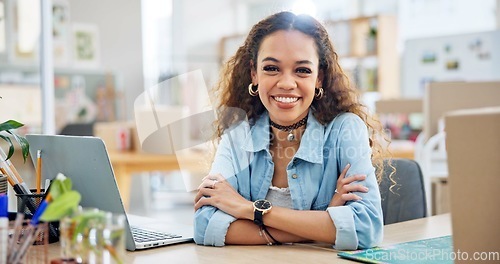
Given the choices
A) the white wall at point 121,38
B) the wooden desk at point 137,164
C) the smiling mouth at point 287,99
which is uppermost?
the white wall at point 121,38

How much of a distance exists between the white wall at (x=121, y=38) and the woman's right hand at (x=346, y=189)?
4999mm

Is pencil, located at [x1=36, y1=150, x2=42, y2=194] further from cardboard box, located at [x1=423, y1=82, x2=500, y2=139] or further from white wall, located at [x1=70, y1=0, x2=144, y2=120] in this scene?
white wall, located at [x1=70, y1=0, x2=144, y2=120]

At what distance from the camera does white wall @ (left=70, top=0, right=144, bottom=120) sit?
623 cm

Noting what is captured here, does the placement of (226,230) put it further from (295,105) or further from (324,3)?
(324,3)

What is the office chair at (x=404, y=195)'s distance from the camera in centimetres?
184

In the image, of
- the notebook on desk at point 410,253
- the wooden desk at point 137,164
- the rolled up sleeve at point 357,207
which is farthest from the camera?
the wooden desk at point 137,164

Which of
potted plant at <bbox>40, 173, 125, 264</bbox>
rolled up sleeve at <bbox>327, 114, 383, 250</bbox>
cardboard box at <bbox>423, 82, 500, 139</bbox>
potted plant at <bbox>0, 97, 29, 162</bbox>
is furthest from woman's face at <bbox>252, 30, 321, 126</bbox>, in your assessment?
cardboard box at <bbox>423, 82, 500, 139</bbox>

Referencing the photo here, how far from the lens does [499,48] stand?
4.35 meters

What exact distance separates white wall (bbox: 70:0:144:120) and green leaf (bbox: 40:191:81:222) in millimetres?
5513

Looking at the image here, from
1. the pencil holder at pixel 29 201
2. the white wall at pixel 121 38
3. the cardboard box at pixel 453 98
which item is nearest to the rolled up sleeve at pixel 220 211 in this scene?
the pencil holder at pixel 29 201

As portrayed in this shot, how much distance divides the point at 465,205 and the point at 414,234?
63cm

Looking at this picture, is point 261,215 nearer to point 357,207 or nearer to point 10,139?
point 357,207

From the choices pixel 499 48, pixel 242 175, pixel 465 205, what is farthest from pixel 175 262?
pixel 499 48

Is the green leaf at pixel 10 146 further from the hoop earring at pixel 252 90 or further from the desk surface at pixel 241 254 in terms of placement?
the hoop earring at pixel 252 90
